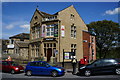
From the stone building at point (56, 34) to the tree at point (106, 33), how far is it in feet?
63.7

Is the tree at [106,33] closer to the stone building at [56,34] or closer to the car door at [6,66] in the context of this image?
the stone building at [56,34]

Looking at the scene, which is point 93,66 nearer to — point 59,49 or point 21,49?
point 59,49

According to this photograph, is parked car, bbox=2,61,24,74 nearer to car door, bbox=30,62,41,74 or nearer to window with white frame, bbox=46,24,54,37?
car door, bbox=30,62,41,74

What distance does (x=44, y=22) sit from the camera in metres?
23.9

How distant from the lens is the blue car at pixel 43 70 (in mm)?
12898

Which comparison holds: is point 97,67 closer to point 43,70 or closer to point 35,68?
point 43,70

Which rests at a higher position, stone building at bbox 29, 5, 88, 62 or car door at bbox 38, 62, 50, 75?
stone building at bbox 29, 5, 88, 62

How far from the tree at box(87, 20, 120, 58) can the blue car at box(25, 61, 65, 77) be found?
33852mm

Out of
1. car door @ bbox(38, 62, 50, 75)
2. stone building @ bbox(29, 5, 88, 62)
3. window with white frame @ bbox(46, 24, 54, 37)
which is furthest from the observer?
window with white frame @ bbox(46, 24, 54, 37)

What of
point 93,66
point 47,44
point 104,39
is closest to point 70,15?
point 47,44

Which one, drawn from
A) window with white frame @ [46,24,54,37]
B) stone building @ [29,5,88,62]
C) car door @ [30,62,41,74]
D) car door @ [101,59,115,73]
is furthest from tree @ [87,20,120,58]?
car door @ [30,62,41,74]

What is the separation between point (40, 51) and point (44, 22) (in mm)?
5184

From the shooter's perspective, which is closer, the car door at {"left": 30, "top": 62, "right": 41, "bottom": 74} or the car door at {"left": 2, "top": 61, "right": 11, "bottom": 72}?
the car door at {"left": 30, "top": 62, "right": 41, "bottom": 74}

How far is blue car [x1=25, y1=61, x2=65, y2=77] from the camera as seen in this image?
1290 cm
